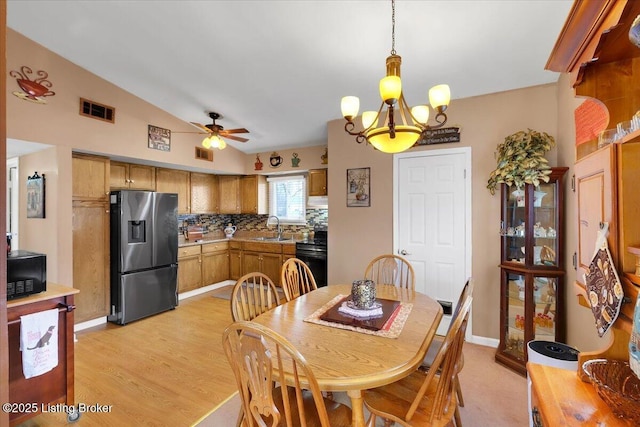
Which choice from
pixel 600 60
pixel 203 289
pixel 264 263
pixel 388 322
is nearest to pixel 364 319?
pixel 388 322

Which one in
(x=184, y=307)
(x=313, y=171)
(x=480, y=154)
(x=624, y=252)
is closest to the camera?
(x=624, y=252)

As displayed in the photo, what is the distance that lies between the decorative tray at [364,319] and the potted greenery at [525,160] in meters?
1.55

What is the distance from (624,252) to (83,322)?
15.0 ft

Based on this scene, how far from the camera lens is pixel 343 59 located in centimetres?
251

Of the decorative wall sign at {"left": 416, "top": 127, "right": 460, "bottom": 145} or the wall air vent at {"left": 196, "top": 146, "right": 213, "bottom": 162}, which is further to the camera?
the wall air vent at {"left": 196, "top": 146, "right": 213, "bottom": 162}

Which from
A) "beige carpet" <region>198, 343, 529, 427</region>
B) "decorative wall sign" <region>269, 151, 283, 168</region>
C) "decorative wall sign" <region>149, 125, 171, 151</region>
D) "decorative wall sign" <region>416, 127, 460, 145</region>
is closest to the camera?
"beige carpet" <region>198, 343, 529, 427</region>

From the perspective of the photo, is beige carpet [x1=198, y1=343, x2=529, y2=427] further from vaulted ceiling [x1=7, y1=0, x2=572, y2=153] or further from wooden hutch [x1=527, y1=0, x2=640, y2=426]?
vaulted ceiling [x1=7, y1=0, x2=572, y2=153]

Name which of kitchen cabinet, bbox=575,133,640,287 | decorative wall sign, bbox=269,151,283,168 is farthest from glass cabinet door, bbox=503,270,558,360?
decorative wall sign, bbox=269,151,283,168

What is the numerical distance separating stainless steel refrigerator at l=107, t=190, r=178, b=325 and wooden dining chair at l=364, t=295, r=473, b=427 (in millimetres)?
3353

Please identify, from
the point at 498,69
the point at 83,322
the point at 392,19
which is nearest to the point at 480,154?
the point at 498,69

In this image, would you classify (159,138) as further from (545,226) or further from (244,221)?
(545,226)

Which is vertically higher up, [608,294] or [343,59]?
[343,59]

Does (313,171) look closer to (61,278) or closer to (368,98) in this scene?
(368,98)

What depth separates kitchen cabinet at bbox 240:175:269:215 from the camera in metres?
5.32
